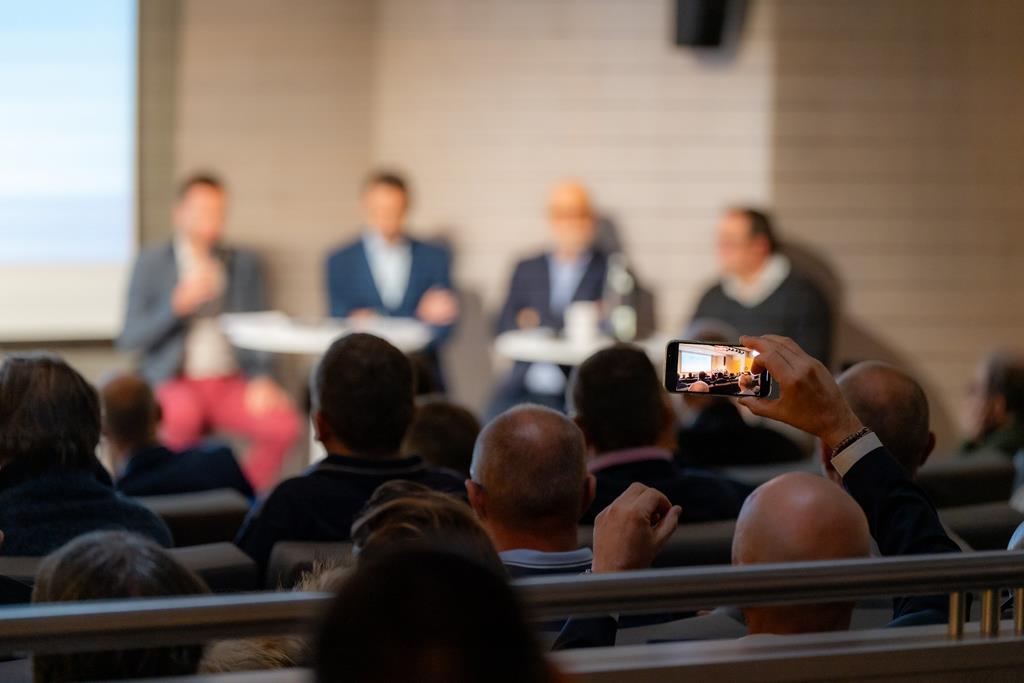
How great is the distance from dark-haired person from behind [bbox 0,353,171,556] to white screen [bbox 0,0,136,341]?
4245mm

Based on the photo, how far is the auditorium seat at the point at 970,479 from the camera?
11.4 feet

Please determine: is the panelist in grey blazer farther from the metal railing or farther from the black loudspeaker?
the metal railing

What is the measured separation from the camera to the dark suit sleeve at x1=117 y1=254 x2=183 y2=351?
6297 millimetres

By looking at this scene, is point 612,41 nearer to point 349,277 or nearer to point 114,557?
point 349,277

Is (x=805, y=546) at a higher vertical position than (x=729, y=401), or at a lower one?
higher

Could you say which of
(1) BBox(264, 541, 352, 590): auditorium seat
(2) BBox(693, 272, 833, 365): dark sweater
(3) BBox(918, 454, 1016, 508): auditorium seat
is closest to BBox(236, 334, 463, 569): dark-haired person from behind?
(1) BBox(264, 541, 352, 590): auditorium seat

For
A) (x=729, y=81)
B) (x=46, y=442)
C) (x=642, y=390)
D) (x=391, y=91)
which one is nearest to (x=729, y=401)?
(x=642, y=390)

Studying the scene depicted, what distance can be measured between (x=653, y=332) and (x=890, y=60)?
5.30 feet

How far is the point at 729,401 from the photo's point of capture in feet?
13.9

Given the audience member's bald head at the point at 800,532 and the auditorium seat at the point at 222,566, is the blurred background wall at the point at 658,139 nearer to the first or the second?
the auditorium seat at the point at 222,566

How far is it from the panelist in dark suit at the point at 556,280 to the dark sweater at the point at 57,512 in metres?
3.88

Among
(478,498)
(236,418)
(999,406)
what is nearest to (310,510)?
(478,498)

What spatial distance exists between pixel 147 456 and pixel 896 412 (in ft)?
5.82

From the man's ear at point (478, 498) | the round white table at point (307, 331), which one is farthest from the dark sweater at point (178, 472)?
the round white table at point (307, 331)
